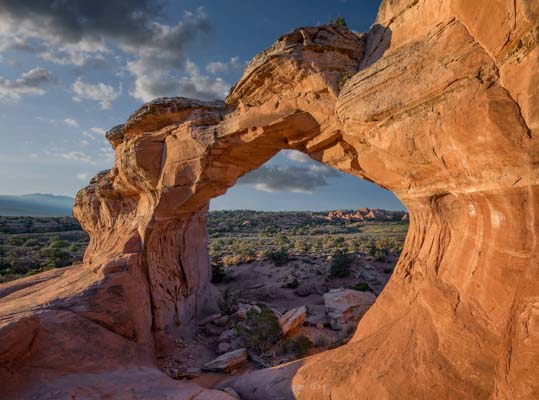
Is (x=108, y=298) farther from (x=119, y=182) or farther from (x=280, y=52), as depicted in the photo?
(x=280, y=52)

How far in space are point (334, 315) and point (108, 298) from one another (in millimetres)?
8365

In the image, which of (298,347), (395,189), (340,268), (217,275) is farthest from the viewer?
(217,275)

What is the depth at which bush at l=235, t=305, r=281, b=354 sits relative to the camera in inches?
365

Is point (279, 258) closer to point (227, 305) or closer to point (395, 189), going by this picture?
point (227, 305)

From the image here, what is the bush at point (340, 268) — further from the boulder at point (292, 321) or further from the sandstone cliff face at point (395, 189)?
the sandstone cliff face at point (395, 189)

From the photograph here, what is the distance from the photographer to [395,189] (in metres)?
6.48

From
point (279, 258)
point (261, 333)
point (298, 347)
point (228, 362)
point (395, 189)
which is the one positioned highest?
point (395, 189)

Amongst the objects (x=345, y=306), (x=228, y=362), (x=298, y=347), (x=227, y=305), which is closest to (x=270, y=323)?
(x=298, y=347)

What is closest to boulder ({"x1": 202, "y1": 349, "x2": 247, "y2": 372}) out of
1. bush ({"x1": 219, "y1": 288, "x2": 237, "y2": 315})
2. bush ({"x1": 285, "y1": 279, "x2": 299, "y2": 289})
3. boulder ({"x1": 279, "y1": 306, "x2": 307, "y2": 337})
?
boulder ({"x1": 279, "y1": 306, "x2": 307, "y2": 337})

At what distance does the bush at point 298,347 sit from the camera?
8.87 meters

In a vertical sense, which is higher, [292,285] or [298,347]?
[298,347]

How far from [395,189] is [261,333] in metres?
6.47

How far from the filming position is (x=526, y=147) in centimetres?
335

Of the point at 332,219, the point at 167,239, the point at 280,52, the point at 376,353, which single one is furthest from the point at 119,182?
the point at 332,219
